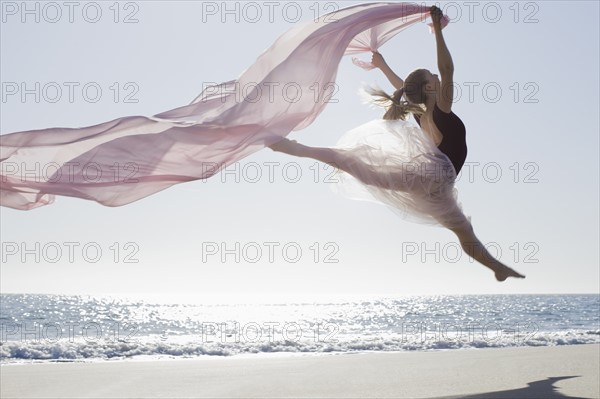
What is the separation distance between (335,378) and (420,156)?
3880mm

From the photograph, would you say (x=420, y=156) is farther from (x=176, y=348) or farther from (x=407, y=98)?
(x=176, y=348)

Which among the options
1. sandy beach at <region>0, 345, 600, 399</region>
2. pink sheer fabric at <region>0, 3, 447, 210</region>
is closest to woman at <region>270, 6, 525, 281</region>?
pink sheer fabric at <region>0, 3, 447, 210</region>

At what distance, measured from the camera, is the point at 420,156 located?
5.40 meters

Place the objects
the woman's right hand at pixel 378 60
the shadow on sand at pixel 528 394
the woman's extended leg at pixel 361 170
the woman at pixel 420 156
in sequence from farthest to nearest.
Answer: the shadow on sand at pixel 528 394 → the woman's right hand at pixel 378 60 → the woman at pixel 420 156 → the woman's extended leg at pixel 361 170

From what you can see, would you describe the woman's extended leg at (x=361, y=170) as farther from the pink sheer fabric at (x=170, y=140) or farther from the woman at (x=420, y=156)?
the pink sheer fabric at (x=170, y=140)

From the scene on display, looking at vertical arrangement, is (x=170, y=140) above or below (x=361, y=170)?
above

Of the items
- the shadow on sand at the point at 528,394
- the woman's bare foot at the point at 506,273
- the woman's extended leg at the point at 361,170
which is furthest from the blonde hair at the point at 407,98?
the shadow on sand at the point at 528,394

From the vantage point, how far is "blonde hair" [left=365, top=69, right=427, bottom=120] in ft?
17.7

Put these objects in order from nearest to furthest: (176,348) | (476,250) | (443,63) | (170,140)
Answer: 1. (170,140)
2. (443,63)
3. (476,250)
4. (176,348)

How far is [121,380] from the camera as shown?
864 cm

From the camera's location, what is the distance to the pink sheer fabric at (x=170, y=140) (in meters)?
4.80

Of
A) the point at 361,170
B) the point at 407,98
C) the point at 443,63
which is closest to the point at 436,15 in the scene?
the point at 443,63

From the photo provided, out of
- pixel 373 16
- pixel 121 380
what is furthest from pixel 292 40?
pixel 121 380

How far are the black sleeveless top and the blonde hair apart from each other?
0.42ft
